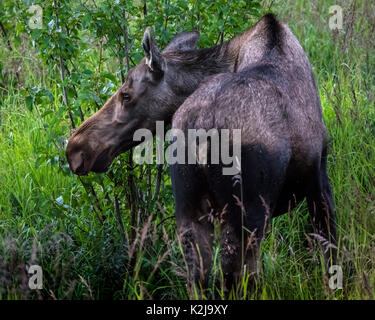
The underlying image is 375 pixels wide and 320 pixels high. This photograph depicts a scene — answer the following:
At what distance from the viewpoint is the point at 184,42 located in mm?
4766

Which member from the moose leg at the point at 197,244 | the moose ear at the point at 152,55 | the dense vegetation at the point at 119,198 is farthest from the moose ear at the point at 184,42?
the moose leg at the point at 197,244

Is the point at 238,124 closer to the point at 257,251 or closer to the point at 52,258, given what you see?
the point at 257,251

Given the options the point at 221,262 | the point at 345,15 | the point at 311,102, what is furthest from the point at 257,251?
the point at 345,15

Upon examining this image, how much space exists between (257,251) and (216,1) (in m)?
2.09

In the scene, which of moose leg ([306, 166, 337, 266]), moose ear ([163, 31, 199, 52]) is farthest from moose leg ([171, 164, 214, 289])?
moose ear ([163, 31, 199, 52])

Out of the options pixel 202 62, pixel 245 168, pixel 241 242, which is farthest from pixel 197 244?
pixel 202 62

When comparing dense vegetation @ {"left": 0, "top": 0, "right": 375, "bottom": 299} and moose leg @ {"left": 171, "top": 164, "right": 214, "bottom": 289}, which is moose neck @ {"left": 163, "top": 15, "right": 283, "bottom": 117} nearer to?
dense vegetation @ {"left": 0, "top": 0, "right": 375, "bottom": 299}

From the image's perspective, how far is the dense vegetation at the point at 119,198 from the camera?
13.6 ft

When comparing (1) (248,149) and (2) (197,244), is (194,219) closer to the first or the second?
(2) (197,244)

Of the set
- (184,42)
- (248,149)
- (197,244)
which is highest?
(184,42)

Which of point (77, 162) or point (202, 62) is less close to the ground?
point (202, 62)

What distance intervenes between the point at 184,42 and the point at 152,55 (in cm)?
58

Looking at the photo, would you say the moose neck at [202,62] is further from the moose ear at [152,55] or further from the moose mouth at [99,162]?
the moose mouth at [99,162]

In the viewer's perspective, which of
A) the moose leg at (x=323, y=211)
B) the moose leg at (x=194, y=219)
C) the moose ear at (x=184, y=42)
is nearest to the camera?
the moose leg at (x=194, y=219)
